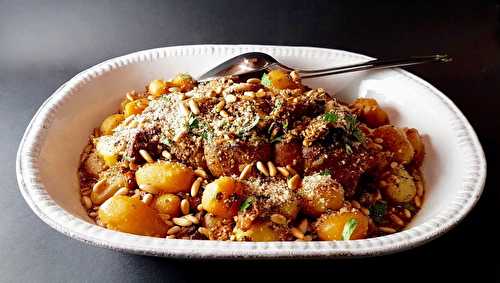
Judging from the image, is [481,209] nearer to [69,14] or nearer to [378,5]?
[378,5]

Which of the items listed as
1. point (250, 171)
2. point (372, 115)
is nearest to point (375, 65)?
point (372, 115)

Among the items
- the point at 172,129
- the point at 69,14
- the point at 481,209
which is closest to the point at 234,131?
the point at 172,129

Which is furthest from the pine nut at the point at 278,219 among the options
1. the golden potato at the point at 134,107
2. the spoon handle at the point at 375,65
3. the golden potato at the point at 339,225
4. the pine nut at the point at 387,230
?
the spoon handle at the point at 375,65

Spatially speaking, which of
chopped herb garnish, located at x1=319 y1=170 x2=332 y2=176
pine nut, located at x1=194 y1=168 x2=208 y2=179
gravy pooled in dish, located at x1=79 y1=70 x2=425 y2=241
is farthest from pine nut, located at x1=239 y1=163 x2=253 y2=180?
chopped herb garnish, located at x1=319 y1=170 x2=332 y2=176

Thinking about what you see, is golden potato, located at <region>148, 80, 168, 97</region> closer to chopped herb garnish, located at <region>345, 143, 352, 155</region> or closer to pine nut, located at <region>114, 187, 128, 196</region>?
pine nut, located at <region>114, 187, 128, 196</region>

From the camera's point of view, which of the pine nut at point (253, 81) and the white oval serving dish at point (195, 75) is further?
the pine nut at point (253, 81)

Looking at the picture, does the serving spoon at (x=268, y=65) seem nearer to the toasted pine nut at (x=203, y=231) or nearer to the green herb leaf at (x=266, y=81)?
the green herb leaf at (x=266, y=81)

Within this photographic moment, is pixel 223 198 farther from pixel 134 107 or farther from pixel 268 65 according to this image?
pixel 268 65
